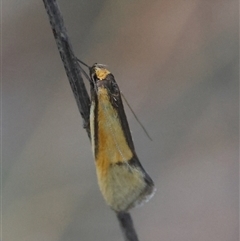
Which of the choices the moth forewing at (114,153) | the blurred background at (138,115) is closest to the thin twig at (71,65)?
the moth forewing at (114,153)

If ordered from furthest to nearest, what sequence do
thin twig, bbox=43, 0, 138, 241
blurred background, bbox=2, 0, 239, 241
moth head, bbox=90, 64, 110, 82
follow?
blurred background, bbox=2, 0, 239, 241 < moth head, bbox=90, 64, 110, 82 < thin twig, bbox=43, 0, 138, 241

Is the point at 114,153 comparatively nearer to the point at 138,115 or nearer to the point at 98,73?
the point at 98,73

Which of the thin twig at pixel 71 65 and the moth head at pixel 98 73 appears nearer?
the thin twig at pixel 71 65

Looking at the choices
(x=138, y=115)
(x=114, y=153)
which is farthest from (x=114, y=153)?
(x=138, y=115)

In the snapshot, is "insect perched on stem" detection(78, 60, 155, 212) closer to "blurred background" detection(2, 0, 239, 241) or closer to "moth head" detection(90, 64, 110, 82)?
"moth head" detection(90, 64, 110, 82)

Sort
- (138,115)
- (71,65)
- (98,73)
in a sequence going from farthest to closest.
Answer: (138,115) < (98,73) < (71,65)

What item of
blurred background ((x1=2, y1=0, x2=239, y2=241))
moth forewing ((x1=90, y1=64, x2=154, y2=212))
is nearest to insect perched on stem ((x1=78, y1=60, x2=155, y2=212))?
moth forewing ((x1=90, y1=64, x2=154, y2=212))

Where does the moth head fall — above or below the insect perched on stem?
above

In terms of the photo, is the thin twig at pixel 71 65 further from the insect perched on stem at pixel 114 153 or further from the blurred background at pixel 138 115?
the blurred background at pixel 138 115
